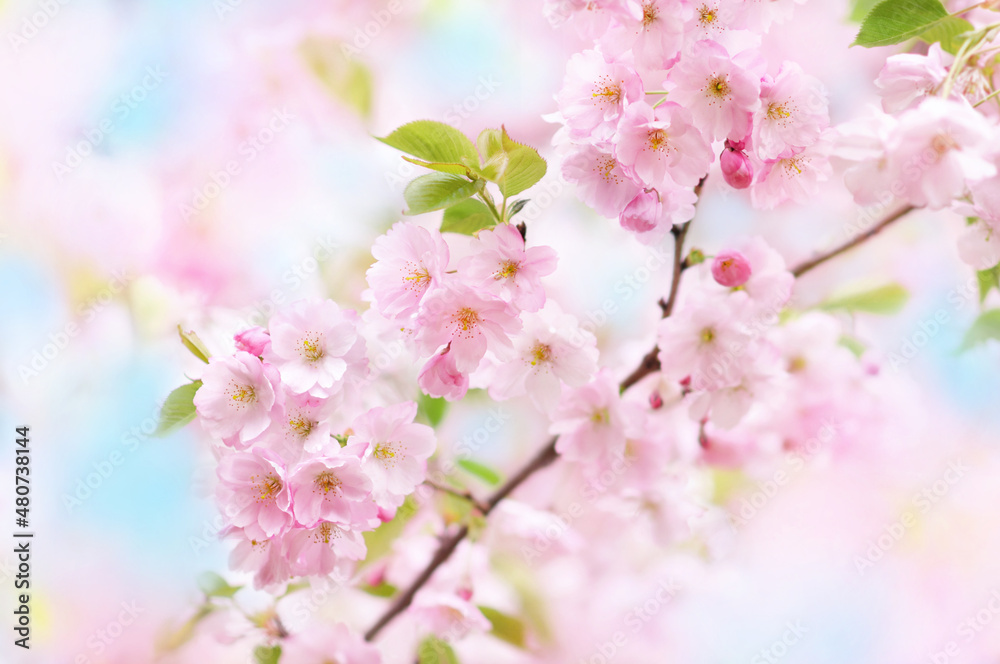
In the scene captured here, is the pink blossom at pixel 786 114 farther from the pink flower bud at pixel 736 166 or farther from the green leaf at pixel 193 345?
the green leaf at pixel 193 345

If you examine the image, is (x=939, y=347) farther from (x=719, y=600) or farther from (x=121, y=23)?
(x=121, y=23)

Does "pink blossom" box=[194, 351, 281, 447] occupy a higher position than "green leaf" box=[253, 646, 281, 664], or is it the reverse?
"pink blossom" box=[194, 351, 281, 447]

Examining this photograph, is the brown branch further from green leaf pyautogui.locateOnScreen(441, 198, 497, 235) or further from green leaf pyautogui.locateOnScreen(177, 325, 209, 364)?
green leaf pyautogui.locateOnScreen(177, 325, 209, 364)

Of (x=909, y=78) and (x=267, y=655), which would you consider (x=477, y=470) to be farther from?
(x=909, y=78)

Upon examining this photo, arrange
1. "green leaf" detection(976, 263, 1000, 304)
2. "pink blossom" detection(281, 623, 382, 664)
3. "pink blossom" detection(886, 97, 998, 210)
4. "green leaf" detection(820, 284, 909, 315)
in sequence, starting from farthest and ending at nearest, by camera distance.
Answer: "green leaf" detection(820, 284, 909, 315) → "pink blossom" detection(281, 623, 382, 664) → "green leaf" detection(976, 263, 1000, 304) → "pink blossom" detection(886, 97, 998, 210)

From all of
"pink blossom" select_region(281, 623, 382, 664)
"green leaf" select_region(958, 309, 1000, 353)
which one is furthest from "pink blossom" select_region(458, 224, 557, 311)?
"green leaf" select_region(958, 309, 1000, 353)

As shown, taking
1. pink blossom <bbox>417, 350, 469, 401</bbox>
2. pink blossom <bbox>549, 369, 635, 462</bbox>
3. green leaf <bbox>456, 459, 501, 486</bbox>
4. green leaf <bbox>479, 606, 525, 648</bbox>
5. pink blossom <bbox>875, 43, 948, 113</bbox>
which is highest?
pink blossom <bbox>875, 43, 948, 113</bbox>

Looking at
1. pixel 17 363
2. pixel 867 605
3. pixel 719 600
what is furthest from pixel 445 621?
pixel 867 605

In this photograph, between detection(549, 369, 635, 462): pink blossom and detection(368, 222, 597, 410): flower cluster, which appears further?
detection(549, 369, 635, 462): pink blossom
